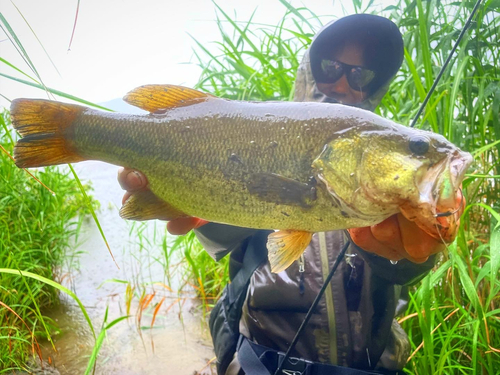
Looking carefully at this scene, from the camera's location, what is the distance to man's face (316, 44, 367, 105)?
2.39 m

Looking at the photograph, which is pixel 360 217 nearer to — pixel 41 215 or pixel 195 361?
pixel 195 361

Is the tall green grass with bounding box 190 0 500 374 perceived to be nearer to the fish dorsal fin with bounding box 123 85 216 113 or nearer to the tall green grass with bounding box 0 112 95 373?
the fish dorsal fin with bounding box 123 85 216 113

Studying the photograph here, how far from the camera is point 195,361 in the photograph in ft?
9.09

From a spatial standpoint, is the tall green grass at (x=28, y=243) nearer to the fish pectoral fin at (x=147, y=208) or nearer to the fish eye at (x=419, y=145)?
the fish pectoral fin at (x=147, y=208)

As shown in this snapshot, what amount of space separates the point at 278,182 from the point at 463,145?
161cm

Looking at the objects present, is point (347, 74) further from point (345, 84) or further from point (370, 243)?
point (370, 243)

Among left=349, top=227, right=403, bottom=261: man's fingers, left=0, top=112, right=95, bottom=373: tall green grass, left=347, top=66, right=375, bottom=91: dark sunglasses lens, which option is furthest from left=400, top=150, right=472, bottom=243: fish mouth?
left=0, top=112, right=95, bottom=373: tall green grass

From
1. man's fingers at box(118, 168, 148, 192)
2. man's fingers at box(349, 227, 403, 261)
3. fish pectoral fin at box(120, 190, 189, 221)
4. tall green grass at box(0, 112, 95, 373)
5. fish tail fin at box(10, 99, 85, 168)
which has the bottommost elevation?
tall green grass at box(0, 112, 95, 373)

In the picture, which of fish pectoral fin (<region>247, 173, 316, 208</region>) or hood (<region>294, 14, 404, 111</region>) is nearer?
fish pectoral fin (<region>247, 173, 316, 208</region>)

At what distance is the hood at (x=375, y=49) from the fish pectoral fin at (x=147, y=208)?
52.5 inches

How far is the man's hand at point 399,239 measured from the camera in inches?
47.2

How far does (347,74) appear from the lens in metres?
2.39

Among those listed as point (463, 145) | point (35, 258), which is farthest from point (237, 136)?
point (35, 258)

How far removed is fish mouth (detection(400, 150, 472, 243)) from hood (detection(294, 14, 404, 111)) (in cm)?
126
